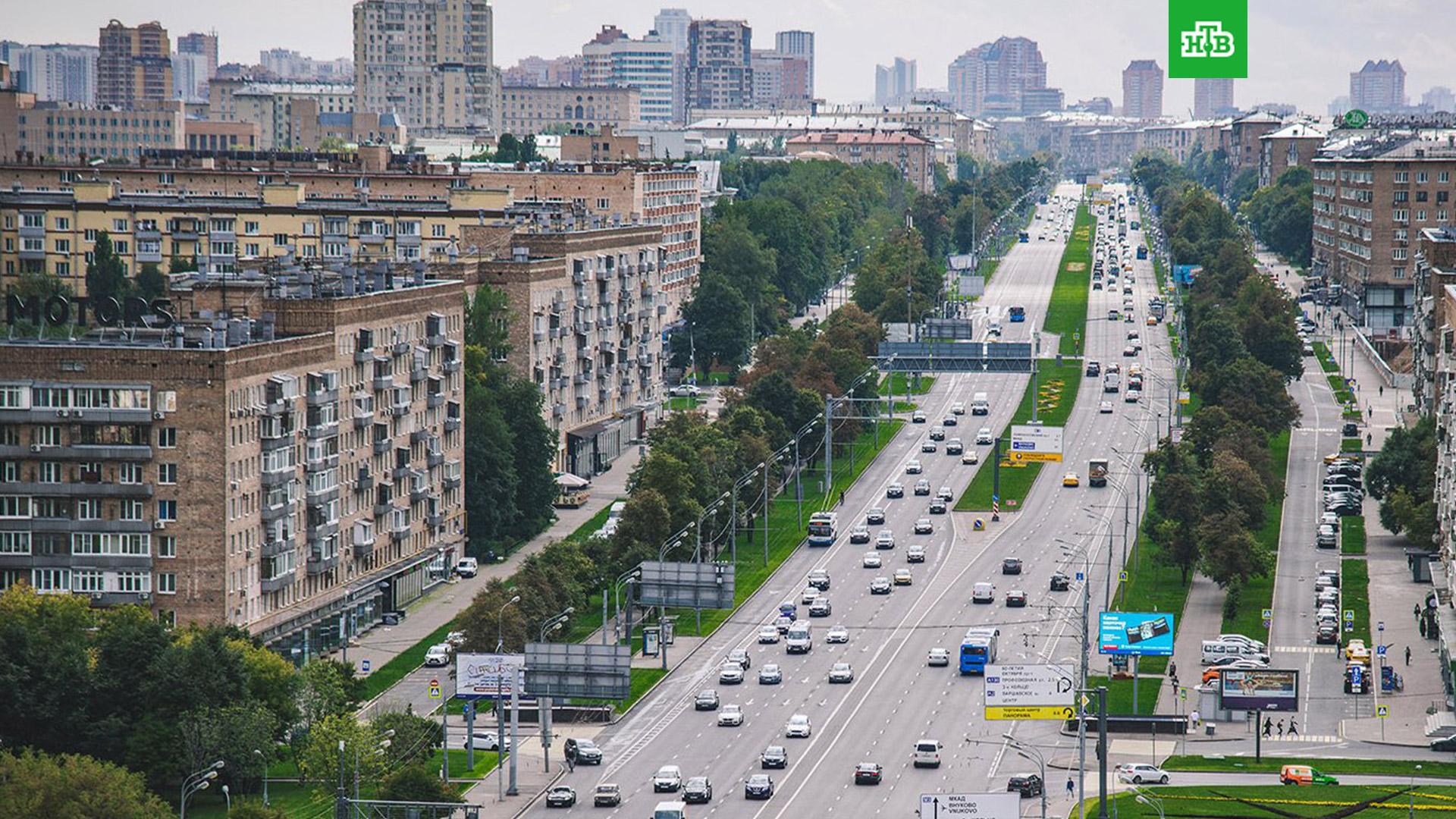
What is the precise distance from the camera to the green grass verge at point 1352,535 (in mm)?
133375

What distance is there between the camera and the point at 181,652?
8944cm

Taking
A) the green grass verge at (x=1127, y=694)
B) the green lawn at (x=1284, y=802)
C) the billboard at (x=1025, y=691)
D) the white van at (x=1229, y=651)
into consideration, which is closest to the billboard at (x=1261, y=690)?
the green grass verge at (x=1127, y=694)

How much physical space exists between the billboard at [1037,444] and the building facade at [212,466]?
46337 millimetres

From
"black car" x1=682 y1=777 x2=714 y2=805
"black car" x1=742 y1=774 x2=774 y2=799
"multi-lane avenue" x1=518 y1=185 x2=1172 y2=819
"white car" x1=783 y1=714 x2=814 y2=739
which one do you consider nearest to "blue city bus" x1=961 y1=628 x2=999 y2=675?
"multi-lane avenue" x1=518 y1=185 x2=1172 y2=819

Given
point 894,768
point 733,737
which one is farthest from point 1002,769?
point 733,737

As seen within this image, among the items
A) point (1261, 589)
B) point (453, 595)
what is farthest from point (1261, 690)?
point (453, 595)

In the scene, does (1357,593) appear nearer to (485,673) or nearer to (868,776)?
(868,776)

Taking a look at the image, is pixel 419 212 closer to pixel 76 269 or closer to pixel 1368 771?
pixel 76 269

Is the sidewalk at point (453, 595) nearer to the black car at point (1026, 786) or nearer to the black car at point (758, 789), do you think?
the black car at point (758, 789)

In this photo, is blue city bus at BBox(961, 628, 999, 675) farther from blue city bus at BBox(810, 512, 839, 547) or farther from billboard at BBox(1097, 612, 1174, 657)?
blue city bus at BBox(810, 512, 839, 547)

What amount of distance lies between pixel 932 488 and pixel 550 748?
62930 millimetres

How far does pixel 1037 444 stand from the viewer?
151 meters

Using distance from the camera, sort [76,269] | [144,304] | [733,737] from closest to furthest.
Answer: [733,737] → [144,304] → [76,269]

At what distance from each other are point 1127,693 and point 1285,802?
19.0 meters
